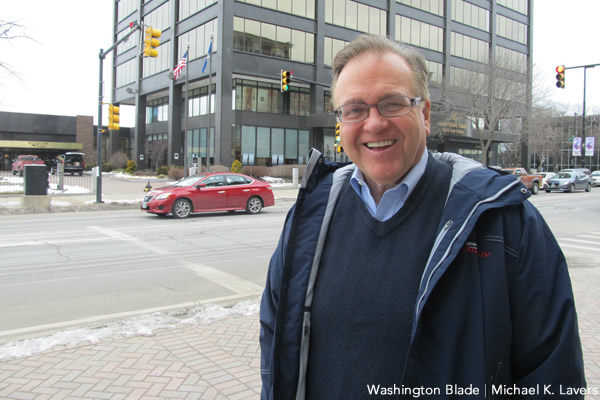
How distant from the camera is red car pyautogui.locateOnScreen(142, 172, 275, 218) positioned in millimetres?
14969

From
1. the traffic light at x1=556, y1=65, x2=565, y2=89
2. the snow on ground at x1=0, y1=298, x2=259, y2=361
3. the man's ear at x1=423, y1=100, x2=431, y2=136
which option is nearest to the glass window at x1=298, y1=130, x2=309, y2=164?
the traffic light at x1=556, y1=65, x2=565, y2=89

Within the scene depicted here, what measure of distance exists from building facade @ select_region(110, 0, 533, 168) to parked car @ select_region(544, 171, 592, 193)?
31.3 ft

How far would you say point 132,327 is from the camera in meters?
4.83

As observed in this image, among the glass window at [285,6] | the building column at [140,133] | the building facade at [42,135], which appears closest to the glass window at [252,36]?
the glass window at [285,6]

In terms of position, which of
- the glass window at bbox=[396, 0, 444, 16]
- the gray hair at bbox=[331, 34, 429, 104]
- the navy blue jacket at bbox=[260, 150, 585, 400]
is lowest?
the navy blue jacket at bbox=[260, 150, 585, 400]

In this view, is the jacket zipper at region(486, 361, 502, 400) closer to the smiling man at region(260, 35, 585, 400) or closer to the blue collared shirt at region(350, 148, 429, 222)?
the smiling man at region(260, 35, 585, 400)

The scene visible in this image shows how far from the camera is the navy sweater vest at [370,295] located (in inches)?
60.8

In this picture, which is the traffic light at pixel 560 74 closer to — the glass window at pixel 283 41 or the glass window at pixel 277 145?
the glass window at pixel 283 41

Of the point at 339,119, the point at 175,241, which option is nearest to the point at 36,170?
the point at 175,241

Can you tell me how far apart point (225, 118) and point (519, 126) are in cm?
2773

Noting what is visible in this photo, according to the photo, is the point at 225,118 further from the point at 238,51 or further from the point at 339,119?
the point at 339,119

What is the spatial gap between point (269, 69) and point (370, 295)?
39542 millimetres

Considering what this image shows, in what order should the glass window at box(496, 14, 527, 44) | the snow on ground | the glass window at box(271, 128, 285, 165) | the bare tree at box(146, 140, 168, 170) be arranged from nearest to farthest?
the snow on ground
the glass window at box(271, 128, 285, 165)
the bare tree at box(146, 140, 168, 170)
the glass window at box(496, 14, 527, 44)

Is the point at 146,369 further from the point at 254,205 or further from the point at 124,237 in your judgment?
the point at 254,205
